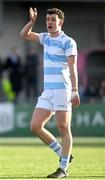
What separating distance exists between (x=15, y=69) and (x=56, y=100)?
17.1 m

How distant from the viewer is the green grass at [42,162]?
1382 centimetres

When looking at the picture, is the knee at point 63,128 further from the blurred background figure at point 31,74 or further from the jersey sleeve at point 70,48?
the blurred background figure at point 31,74

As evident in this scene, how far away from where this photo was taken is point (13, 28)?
3472 cm

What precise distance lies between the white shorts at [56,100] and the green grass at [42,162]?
97cm

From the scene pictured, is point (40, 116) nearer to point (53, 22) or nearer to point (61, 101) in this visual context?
point (61, 101)

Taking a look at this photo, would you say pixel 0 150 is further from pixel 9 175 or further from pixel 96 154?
pixel 9 175

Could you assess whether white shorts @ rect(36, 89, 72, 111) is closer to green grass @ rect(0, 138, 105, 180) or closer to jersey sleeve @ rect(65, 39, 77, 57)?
jersey sleeve @ rect(65, 39, 77, 57)

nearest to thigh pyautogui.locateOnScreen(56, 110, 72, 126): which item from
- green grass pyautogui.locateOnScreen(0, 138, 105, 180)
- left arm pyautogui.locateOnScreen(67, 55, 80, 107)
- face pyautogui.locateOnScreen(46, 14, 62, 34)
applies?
left arm pyautogui.locateOnScreen(67, 55, 80, 107)

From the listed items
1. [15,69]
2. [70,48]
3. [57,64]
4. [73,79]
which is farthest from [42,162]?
[15,69]

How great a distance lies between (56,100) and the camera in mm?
13492

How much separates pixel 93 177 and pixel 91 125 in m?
15.2

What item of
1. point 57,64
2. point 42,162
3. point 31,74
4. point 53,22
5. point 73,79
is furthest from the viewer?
point 31,74

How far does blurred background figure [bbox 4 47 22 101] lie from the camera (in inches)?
1194

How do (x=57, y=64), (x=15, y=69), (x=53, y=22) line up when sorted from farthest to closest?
1. (x=15, y=69)
2. (x=57, y=64)
3. (x=53, y=22)
